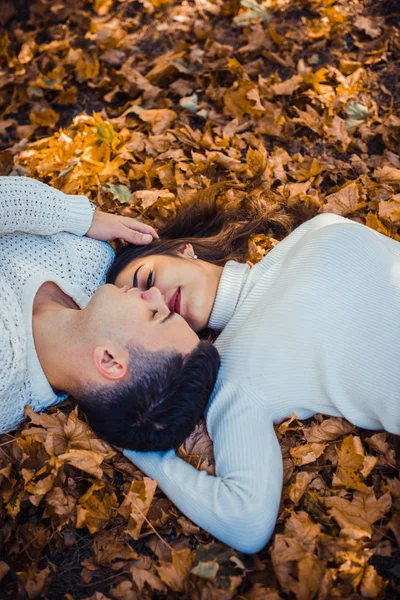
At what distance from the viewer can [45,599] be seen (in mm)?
2148

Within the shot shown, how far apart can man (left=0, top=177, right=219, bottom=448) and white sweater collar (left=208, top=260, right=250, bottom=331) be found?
1.30ft

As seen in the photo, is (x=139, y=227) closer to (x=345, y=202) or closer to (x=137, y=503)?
(x=345, y=202)

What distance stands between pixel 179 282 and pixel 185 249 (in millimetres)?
329

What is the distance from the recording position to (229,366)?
249 cm

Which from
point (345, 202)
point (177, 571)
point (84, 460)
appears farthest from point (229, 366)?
point (345, 202)

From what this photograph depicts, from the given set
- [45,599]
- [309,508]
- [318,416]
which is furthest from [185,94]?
[45,599]

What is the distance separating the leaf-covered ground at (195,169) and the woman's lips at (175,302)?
664 mm

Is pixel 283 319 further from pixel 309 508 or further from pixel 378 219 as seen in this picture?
pixel 378 219

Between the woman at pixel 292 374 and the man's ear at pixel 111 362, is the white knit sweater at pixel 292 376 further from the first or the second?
the man's ear at pixel 111 362

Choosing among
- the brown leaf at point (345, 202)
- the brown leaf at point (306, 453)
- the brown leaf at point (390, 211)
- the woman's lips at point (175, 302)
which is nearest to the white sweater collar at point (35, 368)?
the woman's lips at point (175, 302)

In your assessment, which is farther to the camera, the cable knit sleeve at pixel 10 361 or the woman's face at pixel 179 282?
the woman's face at pixel 179 282

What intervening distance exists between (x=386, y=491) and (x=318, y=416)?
0.46 metres

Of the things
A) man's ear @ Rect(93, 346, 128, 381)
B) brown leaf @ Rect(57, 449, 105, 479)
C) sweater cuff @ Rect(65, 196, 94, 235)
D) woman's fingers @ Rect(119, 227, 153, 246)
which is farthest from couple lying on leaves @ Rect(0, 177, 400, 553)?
woman's fingers @ Rect(119, 227, 153, 246)

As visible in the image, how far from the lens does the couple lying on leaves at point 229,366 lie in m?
2.28
